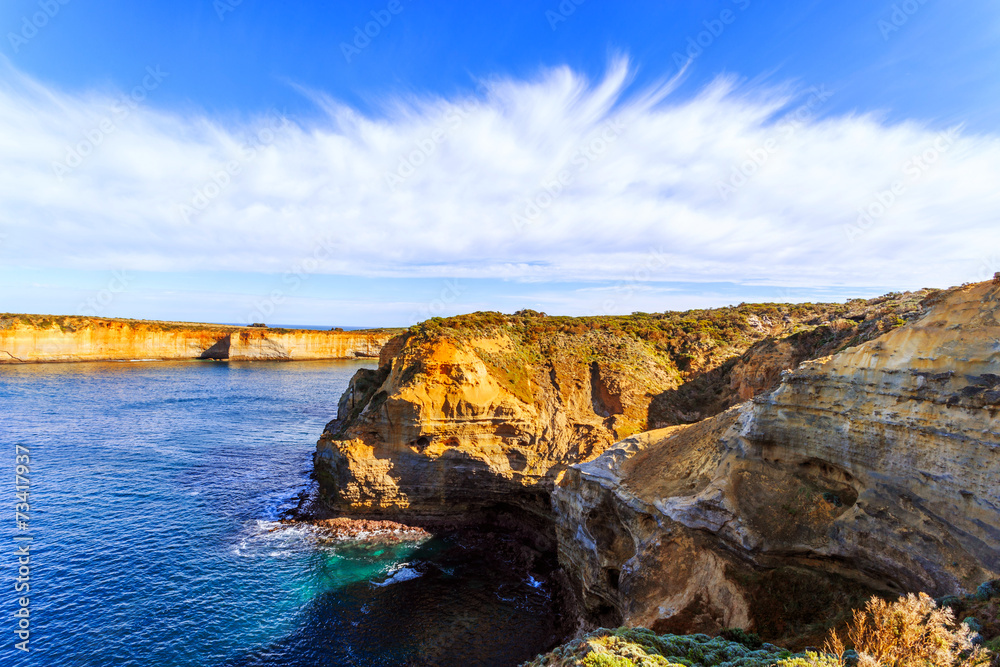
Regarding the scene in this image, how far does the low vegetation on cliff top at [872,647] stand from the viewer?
6.88 metres

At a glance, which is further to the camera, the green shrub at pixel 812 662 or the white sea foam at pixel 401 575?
the white sea foam at pixel 401 575

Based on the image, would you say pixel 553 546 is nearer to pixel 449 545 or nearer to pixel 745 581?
pixel 449 545

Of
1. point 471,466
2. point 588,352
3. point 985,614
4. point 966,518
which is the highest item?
point 588,352

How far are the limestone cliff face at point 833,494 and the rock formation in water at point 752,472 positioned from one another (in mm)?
39

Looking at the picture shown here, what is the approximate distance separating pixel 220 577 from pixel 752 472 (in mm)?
23968

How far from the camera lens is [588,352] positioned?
119 ft

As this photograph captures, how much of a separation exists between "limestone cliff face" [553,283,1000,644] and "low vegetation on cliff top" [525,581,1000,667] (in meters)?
1.77

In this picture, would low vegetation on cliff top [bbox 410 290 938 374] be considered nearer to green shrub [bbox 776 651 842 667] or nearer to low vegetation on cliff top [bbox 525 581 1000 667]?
low vegetation on cliff top [bbox 525 581 1000 667]

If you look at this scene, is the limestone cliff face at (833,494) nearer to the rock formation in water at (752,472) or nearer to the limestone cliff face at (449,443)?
the rock formation in water at (752,472)

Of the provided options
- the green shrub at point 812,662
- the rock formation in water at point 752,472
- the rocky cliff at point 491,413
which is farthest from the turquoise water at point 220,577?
the green shrub at point 812,662

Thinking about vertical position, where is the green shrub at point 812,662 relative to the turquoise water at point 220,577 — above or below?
above

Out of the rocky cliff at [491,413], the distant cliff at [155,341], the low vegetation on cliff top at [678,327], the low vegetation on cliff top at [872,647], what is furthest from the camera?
the distant cliff at [155,341]

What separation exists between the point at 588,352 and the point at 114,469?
36829 mm

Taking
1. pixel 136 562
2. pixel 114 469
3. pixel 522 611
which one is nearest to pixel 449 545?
pixel 522 611
